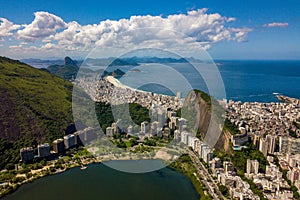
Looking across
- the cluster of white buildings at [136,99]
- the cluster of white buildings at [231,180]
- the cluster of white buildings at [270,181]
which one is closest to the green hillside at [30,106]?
the cluster of white buildings at [136,99]

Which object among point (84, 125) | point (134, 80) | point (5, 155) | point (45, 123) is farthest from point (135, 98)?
point (134, 80)

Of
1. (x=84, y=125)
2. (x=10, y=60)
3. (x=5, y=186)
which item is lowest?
(x=5, y=186)

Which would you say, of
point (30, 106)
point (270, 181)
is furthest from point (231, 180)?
point (30, 106)

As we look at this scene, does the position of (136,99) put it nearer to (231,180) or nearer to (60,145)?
(60,145)

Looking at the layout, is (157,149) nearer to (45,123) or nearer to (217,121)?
(217,121)

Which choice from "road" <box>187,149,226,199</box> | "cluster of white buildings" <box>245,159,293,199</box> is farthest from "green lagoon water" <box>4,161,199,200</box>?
"cluster of white buildings" <box>245,159,293,199</box>

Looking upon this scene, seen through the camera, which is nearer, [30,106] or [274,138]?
[274,138]
